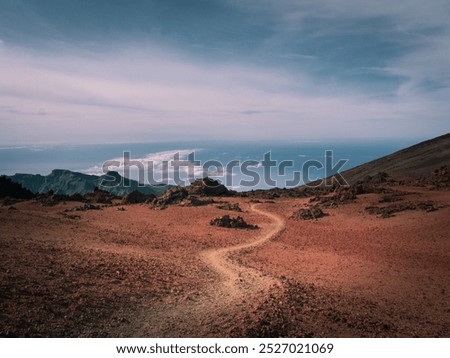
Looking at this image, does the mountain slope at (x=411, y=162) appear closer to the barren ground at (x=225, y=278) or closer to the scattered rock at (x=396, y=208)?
the scattered rock at (x=396, y=208)

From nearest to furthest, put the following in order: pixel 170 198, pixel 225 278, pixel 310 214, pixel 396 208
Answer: pixel 225 278 < pixel 396 208 < pixel 310 214 < pixel 170 198

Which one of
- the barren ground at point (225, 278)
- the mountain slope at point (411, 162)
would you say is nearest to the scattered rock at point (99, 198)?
the barren ground at point (225, 278)

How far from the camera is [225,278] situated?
13859mm

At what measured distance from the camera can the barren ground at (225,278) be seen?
9.14m

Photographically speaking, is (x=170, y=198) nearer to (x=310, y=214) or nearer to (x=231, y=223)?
(x=231, y=223)

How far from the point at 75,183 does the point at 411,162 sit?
84.9 m

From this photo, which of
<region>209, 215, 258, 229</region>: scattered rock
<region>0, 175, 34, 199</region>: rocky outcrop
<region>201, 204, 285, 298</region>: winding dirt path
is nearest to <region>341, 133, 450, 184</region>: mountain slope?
<region>209, 215, 258, 229</region>: scattered rock

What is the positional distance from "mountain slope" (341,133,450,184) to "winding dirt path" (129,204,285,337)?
46.2 meters

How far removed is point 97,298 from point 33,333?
2.30 m

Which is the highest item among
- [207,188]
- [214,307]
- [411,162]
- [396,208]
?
[411,162]

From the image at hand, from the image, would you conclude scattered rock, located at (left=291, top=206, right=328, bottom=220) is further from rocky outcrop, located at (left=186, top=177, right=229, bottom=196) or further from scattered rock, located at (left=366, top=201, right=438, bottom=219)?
rocky outcrop, located at (left=186, top=177, right=229, bottom=196)

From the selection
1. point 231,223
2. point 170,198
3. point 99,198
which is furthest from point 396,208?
A: point 99,198

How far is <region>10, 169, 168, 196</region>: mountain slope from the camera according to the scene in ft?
313
